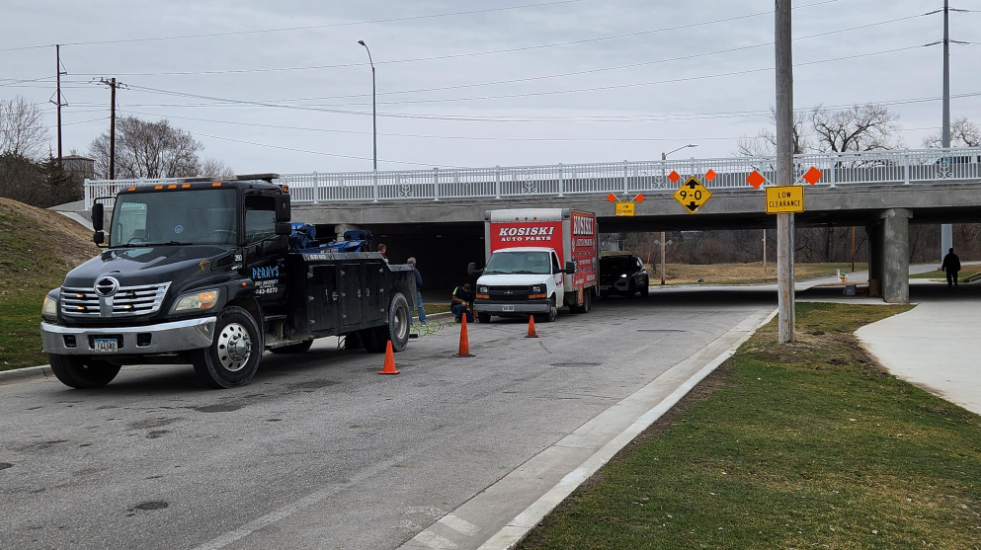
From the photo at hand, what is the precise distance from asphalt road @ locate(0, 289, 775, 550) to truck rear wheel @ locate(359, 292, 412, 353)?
Answer: 0.94 metres

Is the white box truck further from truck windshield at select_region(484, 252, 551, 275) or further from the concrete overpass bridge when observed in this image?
the concrete overpass bridge

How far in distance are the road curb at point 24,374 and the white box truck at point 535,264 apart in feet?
40.4

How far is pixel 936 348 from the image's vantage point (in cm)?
1609

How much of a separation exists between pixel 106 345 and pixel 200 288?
1211 millimetres

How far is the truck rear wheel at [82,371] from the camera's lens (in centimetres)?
1083

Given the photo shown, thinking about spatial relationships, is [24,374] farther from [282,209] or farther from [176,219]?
[282,209]

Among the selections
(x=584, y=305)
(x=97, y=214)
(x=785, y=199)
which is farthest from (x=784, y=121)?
(x=584, y=305)

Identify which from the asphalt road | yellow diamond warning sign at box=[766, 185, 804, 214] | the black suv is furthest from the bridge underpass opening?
the asphalt road

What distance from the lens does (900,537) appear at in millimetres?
4902

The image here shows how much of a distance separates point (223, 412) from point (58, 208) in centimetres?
3290

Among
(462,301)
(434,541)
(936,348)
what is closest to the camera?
(434,541)

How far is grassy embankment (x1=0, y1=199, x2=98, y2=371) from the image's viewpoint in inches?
679

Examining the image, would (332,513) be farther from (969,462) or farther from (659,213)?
(659,213)

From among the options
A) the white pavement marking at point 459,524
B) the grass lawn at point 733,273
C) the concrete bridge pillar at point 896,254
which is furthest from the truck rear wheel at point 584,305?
the grass lawn at point 733,273
